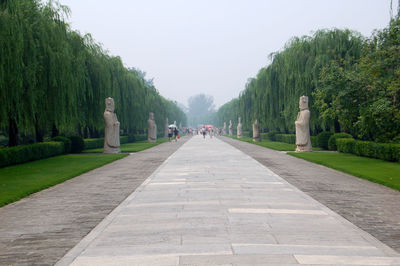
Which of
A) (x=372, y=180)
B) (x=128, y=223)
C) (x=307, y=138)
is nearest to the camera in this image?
(x=128, y=223)

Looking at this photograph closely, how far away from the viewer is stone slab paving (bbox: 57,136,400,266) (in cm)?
500

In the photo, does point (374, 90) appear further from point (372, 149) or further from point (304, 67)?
point (304, 67)

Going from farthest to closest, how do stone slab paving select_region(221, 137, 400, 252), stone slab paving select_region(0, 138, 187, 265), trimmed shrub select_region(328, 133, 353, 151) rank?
trimmed shrub select_region(328, 133, 353, 151) < stone slab paving select_region(221, 137, 400, 252) < stone slab paving select_region(0, 138, 187, 265)

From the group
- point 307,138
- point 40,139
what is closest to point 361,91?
point 307,138

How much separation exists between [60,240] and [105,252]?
1.09 meters

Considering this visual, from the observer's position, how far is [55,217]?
7773 mm

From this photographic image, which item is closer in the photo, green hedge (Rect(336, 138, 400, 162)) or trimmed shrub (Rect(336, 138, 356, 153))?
green hedge (Rect(336, 138, 400, 162))

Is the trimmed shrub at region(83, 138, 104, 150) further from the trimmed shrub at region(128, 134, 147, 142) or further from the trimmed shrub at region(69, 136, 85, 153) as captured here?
the trimmed shrub at region(128, 134, 147, 142)

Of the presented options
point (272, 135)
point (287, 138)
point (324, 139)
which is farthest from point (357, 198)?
point (272, 135)

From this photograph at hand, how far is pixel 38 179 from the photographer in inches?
536

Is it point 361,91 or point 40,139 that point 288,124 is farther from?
point 40,139

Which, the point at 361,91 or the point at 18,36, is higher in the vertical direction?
the point at 18,36

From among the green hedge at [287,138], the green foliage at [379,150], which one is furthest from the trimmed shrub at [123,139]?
the green foliage at [379,150]

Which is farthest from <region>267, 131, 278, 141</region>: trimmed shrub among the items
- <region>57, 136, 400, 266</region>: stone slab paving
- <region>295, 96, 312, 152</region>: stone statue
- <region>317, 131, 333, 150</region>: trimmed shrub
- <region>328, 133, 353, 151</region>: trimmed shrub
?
<region>57, 136, 400, 266</region>: stone slab paving
